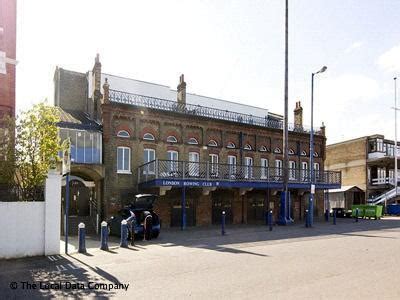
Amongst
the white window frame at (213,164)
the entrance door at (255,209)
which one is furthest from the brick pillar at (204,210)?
the entrance door at (255,209)

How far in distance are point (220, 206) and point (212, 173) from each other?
10.1 ft

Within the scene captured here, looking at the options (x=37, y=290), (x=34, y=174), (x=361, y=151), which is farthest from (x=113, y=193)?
(x=361, y=151)

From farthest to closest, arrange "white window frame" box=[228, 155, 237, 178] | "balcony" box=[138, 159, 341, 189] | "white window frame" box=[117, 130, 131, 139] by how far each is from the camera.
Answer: "white window frame" box=[228, 155, 237, 178], "white window frame" box=[117, 130, 131, 139], "balcony" box=[138, 159, 341, 189]

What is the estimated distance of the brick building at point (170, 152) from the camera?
21734 millimetres


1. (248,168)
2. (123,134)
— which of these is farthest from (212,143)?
(123,134)

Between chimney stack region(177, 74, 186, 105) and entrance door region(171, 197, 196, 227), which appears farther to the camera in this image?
chimney stack region(177, 74, 186, 105)

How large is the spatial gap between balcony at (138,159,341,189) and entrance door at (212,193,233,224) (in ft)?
6.25

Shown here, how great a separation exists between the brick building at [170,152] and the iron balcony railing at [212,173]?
6cm

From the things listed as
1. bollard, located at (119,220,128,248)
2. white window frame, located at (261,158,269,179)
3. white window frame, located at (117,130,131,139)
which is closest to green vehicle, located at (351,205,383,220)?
white window frame, located at (261,158,269,179)

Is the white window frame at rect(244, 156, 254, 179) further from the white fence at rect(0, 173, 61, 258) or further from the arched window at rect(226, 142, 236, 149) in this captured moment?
the white fence at rect(0, 173, 61, 258)

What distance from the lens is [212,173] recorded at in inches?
967

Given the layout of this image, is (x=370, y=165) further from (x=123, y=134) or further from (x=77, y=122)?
(x=77, y=122)

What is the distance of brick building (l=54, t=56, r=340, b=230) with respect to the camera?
71.3 feet

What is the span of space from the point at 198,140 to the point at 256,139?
17.7 feet
